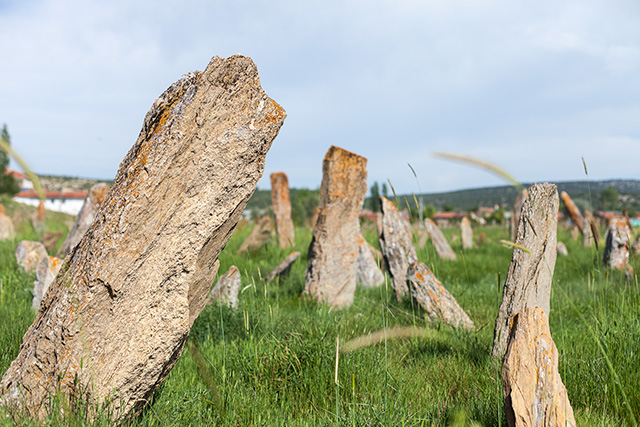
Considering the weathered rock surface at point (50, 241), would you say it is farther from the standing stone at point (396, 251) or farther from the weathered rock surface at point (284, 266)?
the standing stone at point (396, 251)

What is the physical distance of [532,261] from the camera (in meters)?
3.48

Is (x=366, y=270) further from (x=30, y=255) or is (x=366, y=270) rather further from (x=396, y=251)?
(x=30, y=255)

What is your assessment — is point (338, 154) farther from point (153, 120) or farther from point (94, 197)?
point (94, 197)

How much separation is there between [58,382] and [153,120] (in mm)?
1517

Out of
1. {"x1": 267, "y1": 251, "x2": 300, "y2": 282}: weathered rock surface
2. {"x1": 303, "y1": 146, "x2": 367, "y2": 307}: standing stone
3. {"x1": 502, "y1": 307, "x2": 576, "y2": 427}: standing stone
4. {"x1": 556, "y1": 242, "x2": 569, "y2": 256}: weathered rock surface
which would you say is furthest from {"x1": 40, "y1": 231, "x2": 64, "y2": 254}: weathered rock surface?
{"x1": 556, "y1": 242, "x2": 569, "y2": 256}: weathered rock surface

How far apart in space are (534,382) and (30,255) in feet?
23.5

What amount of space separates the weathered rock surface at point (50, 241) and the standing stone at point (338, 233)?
227 inches

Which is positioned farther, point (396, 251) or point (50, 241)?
point (50, 241)

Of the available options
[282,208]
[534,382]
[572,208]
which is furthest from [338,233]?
[572,208]

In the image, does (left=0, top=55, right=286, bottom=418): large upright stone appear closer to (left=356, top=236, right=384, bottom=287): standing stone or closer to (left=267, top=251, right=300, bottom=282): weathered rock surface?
(left=267, top=251, right=300, bottom=282): weathered rock surface

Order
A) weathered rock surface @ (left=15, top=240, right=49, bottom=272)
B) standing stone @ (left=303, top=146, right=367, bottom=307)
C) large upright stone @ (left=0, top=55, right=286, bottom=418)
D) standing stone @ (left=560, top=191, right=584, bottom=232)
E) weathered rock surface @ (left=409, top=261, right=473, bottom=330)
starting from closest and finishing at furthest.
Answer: large upright stone @ (left=0, top=55, right=286, bottom=418)
weathered rock surface @ (left=409, top=261, right=473, bottom=330)
standing stone @ (left=303, top=146, right=367, bottom=307)
weathered rock surface @ (left=15, top=240, right=49, bottom=272)
standing stone @ (left=560, top=191, right=584, bottom=232)

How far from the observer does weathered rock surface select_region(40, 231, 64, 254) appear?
28.6 ft

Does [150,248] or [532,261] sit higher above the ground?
[150,248]

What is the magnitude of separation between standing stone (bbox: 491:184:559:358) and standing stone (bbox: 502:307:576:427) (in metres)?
1.17
